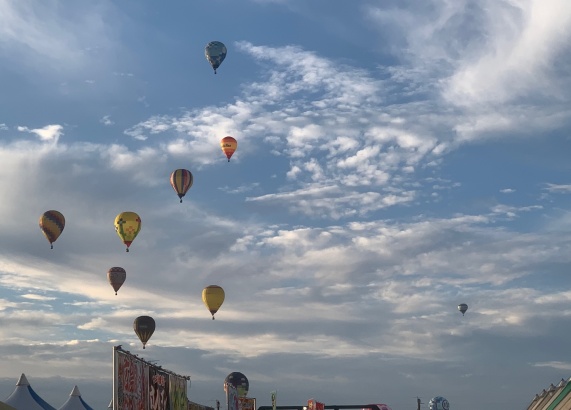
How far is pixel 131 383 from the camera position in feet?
107

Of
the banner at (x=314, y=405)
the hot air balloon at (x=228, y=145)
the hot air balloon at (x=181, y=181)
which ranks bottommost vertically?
the banner at (x=314, y=405)

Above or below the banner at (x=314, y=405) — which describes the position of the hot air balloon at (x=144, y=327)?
above

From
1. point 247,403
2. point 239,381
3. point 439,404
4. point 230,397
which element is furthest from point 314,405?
point 439,404

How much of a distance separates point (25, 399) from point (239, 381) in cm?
3169

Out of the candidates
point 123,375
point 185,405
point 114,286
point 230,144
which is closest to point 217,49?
point 230,144

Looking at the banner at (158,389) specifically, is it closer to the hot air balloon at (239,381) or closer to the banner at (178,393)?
the banner at (178,393)

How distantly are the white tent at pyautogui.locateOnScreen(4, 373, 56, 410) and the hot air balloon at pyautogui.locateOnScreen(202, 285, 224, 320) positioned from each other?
24318 millimetres

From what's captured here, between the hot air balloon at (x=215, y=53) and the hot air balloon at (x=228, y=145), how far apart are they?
7382 millimetres

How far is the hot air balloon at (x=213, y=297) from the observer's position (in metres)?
81.1

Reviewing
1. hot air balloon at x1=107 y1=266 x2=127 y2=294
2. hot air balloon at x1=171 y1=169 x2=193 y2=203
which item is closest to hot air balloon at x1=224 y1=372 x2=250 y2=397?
hot air balloon at x1=107 y1=266 x2=127 y2=294

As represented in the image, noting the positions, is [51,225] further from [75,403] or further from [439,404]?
[439,404]

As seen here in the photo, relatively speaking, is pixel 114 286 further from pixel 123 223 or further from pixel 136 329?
pixel 136 329

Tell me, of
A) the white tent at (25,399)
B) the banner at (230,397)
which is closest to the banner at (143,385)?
the banner at (230,397)

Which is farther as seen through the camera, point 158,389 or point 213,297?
point 213,297
